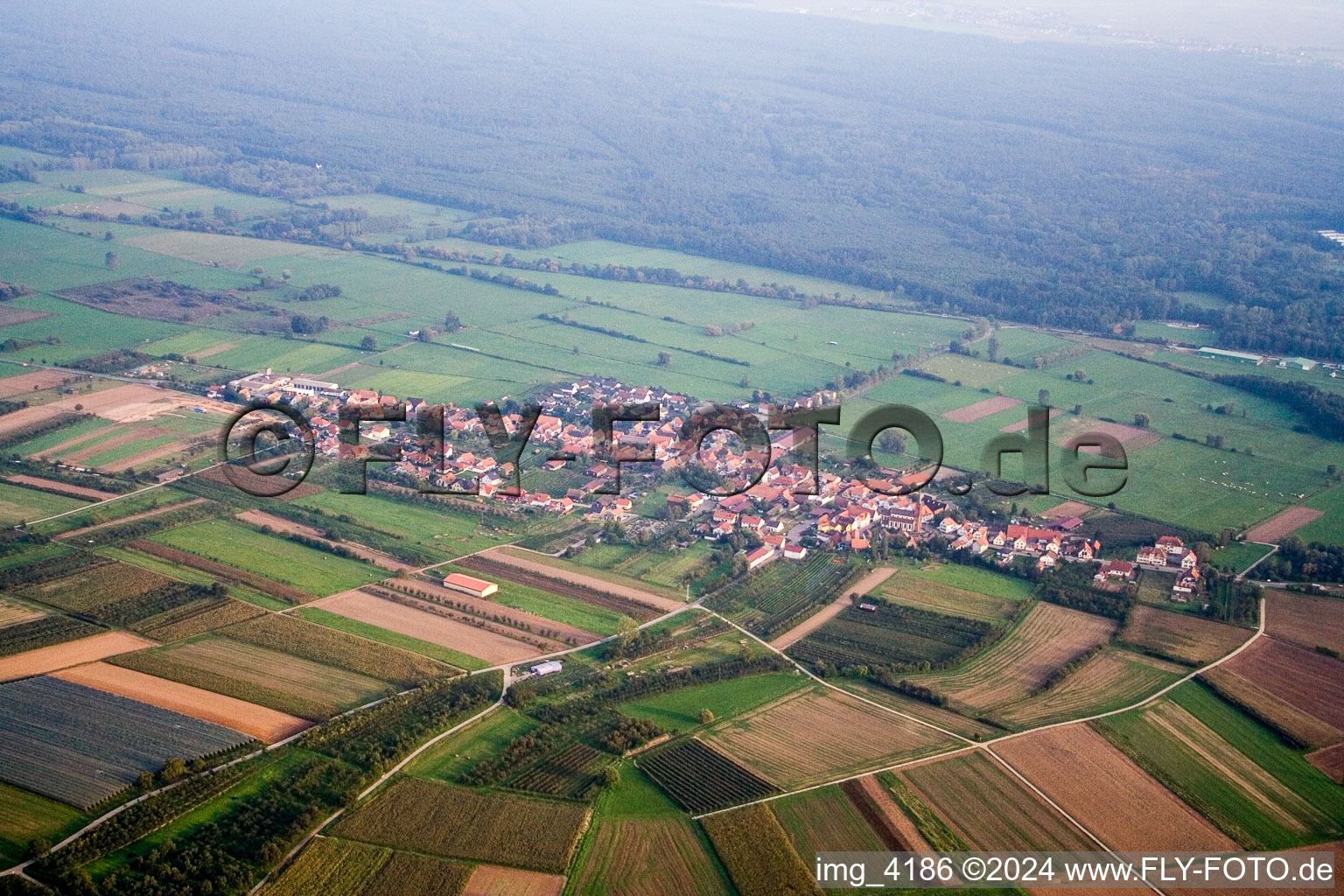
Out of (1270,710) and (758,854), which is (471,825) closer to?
(758,854)

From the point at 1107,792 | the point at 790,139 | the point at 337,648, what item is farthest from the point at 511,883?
the point at 790,139

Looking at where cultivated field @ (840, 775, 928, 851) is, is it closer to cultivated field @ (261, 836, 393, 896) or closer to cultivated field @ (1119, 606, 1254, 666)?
cultivated field @ (261, 836, 393, 896)

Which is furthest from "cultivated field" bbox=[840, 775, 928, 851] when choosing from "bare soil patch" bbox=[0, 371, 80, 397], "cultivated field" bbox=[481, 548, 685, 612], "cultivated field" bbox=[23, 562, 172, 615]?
"bare soil patch" bbox=[0, 371, 80, 397]

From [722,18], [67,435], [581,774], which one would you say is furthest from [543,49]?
[581,774]

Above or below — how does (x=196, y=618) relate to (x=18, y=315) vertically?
below

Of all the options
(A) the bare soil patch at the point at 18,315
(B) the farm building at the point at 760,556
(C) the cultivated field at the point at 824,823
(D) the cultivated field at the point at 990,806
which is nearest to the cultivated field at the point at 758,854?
(C) the cultivated field at the point at 824,823

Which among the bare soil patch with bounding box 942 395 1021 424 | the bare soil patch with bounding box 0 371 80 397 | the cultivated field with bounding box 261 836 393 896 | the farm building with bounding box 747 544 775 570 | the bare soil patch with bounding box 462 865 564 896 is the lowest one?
the bare soil patch with bounding box 462 865 564 896
